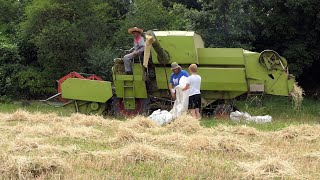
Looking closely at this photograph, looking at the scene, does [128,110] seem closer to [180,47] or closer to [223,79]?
[180,47]

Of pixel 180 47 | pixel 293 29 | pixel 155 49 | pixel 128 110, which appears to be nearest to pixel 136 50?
pixel 155 49

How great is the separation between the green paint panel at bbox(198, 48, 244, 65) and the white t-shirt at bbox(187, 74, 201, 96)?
85.3 inches

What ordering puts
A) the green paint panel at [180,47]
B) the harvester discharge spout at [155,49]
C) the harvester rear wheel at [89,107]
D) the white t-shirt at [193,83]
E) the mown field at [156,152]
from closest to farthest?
the mown field at [156,152], the white t-shirt at [193,83], the harvester discharge spout at [155,49], the green paint panel at [180,47], the harvester rear wheel at [89,107]

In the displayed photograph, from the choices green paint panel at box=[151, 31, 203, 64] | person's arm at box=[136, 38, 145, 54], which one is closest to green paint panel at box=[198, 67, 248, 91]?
green paint panel at box=[151, 31, 203, 64]

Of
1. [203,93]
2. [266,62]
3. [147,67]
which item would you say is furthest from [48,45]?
[266,62]

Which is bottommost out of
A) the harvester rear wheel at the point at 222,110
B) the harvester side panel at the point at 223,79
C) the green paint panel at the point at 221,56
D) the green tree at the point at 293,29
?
the harvester rear wheel at the point at 222,110

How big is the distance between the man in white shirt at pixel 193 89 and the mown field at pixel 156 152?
144 cm

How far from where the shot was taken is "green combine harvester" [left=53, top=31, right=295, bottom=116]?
1349cm

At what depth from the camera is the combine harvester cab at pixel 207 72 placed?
13.5 meters

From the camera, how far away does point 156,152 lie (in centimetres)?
682

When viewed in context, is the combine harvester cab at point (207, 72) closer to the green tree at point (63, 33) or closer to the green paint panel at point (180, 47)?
the green paint panel at point (180, 47)

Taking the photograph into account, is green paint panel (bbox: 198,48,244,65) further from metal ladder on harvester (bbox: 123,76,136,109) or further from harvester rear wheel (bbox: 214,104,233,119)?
metal ladder on harvester (bbox: 123,76,136,109)

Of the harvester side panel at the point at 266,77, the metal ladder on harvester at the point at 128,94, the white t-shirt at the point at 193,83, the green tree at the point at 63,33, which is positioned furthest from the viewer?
the green tree at the point at 63,33

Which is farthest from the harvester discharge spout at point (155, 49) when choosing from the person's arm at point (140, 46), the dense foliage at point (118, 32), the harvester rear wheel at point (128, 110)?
the dense foliage at point (118, 32)
